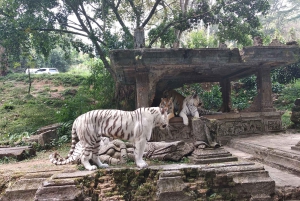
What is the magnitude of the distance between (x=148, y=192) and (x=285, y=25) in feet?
140

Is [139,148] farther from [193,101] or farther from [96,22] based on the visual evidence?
[96,22]

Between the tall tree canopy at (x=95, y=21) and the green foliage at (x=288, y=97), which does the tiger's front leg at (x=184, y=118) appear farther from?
the green foliage at (x=288, y=97)

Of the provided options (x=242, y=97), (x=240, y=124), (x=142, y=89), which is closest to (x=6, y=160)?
(x=142, y=89)

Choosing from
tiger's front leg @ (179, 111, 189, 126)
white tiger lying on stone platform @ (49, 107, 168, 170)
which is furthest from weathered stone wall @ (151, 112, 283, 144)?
white tiger lying on stone platform @ (49, 107, 168, 170)

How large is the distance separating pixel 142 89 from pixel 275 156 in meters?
3.59

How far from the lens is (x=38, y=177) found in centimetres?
379

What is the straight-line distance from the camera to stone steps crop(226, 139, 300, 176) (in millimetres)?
4636

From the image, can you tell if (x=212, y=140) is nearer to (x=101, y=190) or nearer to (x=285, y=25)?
(x=101, y=190)

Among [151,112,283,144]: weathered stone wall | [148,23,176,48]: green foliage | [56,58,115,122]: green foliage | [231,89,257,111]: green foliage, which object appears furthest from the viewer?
[231,89,257,111]: green foliage

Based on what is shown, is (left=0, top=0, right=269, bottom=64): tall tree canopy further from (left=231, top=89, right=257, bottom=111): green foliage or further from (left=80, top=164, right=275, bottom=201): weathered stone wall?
(left=80, top=164, right=275, bottom=201): weathered stone wall

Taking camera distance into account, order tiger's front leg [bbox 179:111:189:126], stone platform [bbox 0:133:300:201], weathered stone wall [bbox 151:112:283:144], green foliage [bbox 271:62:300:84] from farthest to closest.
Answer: green foliage [bbox 271:62:300:84] → weathered stone wall [bbox 151:112:283:144] → tiger's front leg [bbox 179:111:189:126] → stone platform [bbox 0:133:300:201]

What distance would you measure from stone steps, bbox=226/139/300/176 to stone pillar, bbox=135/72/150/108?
286 cm

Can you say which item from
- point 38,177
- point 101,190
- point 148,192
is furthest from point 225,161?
point 38,177

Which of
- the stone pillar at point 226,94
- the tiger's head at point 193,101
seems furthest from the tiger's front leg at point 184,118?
the stone pillar at point 226,94
